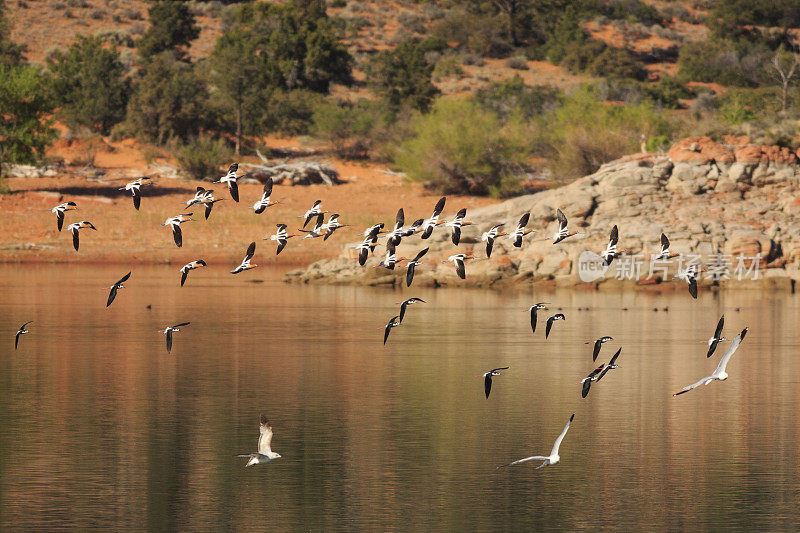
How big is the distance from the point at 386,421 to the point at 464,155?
153 ft

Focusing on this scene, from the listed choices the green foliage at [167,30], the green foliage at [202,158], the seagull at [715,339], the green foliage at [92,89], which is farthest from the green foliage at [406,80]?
the seagull at [715,339]

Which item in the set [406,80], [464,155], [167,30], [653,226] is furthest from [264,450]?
[167,30]

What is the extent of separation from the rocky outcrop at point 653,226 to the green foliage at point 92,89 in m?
29.2

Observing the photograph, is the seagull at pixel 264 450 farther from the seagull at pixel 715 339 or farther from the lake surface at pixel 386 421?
the seagull at pixel 715 339

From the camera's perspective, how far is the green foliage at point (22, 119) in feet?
200

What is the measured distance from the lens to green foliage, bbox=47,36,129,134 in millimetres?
76125

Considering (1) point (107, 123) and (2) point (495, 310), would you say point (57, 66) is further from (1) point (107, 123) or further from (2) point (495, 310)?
(2) point (495, 310)

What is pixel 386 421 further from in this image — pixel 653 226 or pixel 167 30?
pixel 167 30

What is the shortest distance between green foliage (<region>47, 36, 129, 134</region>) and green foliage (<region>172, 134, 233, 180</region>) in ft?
27.7

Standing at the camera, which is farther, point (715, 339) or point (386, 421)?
point (386, 421)

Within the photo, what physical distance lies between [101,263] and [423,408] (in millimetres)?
36007

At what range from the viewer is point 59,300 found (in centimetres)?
4131

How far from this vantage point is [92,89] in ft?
253

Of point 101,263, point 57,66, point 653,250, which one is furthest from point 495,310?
point 57,66
